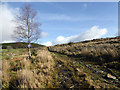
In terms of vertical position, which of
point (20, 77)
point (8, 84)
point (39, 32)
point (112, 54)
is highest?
point (39, 32)

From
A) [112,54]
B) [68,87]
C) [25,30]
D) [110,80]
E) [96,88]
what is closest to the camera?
A: [96,88]

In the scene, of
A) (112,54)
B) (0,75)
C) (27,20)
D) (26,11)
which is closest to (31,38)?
(27,20)

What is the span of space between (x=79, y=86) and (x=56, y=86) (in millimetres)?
973

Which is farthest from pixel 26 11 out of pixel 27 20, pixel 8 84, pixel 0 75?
pixel 8 84

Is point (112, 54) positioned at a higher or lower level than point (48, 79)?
higher

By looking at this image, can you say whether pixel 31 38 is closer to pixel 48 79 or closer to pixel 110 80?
pixel 48 79

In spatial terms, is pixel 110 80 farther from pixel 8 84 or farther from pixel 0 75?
pixel 0 75

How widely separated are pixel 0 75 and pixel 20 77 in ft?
5.07

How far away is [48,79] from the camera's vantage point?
3.83 metres

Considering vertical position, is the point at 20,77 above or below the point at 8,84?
above

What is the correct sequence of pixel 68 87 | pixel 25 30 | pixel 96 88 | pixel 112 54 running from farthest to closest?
pixel 25 30
pixel 112 54
pixel 68 87
pixel 96 88

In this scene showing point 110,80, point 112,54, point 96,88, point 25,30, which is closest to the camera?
point 96,88

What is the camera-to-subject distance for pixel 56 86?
3424mm

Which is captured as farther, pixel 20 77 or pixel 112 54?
pixel 112 54
